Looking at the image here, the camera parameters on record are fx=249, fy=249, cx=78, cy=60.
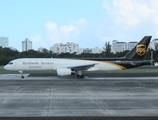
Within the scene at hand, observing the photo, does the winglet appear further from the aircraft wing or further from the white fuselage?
the aircraft wing

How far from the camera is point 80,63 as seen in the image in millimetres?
36250

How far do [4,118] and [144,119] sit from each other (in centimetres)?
542

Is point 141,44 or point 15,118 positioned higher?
point 141,44

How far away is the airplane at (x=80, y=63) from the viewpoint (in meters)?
34.8

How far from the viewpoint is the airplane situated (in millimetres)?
34812

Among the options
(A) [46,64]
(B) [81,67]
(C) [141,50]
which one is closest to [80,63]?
(B) [81,67]

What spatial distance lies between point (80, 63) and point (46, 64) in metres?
4.93

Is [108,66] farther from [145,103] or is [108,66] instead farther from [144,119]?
[144,119]

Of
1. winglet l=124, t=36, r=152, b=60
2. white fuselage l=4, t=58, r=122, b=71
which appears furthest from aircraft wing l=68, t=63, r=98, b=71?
winglet l=124, t=36, r=152, b=60

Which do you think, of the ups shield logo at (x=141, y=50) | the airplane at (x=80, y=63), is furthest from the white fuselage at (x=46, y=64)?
the ups shield logo at (x=141, y=50)

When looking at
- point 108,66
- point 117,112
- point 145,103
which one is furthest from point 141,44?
point 117,112

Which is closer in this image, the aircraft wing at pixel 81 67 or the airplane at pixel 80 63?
the aircraft wing at pixel 81 67

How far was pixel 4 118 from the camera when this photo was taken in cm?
969

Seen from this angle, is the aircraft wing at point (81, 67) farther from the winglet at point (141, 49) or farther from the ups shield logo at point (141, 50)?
the ups shield logo at point (141, 50)
